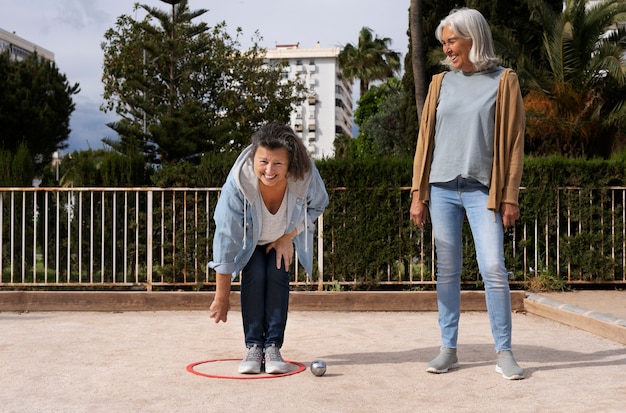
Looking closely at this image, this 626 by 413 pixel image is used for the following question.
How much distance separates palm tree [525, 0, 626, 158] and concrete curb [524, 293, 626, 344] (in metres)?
13.4

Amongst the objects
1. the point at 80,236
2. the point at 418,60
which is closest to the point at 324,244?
the point at 80,236

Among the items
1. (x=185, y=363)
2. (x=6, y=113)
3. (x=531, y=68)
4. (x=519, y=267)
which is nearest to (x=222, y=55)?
(x=6, y=113)

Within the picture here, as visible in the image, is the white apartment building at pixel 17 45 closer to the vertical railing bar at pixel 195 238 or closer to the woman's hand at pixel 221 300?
the vertical railing bar at pixel 195 238

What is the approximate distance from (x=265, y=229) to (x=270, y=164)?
393 millimetres

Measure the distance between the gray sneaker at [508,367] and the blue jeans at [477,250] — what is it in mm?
47

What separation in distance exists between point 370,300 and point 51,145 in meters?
40.8

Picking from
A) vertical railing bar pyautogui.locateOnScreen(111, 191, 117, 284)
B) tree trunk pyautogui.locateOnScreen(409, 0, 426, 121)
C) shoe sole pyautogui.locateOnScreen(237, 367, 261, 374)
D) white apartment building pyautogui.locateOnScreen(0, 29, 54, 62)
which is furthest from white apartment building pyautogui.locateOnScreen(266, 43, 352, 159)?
shoe sole pyautogui.locateOnScreen(237, 367, 261, 374)

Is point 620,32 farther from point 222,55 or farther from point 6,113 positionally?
point 6,113

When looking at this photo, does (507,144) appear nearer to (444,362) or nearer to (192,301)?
(444,362)

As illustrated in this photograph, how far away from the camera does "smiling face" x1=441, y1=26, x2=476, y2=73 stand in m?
4.61

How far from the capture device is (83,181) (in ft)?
34.9

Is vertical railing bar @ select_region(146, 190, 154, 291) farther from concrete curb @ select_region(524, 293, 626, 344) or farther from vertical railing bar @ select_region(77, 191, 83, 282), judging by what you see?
concrete curb @ select_region(524, 293, 626, 344)

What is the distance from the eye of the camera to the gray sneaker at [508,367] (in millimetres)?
4340

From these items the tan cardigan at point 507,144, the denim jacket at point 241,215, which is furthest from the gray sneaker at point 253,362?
the tan cardigan at point 507,144
